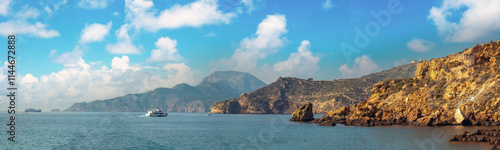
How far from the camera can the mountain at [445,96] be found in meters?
71.9

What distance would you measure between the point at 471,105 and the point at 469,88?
797 centimetres

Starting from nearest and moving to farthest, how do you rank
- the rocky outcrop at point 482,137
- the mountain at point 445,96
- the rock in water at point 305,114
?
the rocky outcrop at point 482,137, the mountain at point 445,96, the rock in water at point 305,114

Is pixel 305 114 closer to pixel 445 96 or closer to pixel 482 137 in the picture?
pixel 445 96

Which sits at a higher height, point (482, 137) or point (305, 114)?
point (305, 114)

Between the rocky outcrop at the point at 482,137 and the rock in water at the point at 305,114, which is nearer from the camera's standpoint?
the rocky outcrop at the point at 482,137

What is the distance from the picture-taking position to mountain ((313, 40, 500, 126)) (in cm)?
7188

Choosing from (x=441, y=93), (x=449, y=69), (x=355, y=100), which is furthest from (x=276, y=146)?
(x=355, y=100)

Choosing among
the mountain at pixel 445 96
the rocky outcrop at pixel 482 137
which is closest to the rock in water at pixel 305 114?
the mountain at pixel 445 96

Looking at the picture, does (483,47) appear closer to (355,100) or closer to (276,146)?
(276,146)

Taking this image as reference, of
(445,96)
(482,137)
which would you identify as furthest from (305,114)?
(482,137)

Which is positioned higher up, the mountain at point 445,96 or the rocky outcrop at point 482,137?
the mountain at point 445,96

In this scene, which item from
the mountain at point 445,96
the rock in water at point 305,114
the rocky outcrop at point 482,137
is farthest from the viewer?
the rock in water at point 305,114

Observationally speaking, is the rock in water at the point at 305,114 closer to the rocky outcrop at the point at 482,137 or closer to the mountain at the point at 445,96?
the mountain at the point at 445,96

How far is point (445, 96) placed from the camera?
269ft
